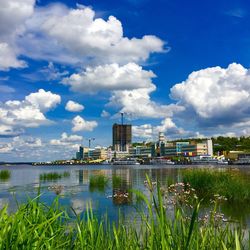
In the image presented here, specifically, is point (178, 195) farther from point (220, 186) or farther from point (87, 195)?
point (87, 195)

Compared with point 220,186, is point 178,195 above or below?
above

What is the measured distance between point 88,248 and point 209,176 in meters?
21.1

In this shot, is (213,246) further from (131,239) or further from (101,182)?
(101,182)

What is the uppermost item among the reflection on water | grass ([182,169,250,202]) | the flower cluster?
the flower cluster

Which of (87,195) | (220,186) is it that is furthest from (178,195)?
(87,195)

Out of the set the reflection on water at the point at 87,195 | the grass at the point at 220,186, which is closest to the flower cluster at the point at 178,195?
the reflection on water at the point at 87,195

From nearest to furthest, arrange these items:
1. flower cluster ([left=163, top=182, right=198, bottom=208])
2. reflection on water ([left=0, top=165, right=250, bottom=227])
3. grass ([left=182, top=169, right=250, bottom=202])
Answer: flower cluster ([left=163, top=182, right=198, bottom=208]) < reflection on water ([left=0, top=165, right=250, bottom=227]) < grass ([left=182, top=169, right=250, bottom=202])

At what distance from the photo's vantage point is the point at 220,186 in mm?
23422

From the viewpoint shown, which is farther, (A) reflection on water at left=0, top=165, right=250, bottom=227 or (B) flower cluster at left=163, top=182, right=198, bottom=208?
(A) reflection on water at left=0, top=165, right=250, bottom=227

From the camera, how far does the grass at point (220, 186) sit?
21781 mm

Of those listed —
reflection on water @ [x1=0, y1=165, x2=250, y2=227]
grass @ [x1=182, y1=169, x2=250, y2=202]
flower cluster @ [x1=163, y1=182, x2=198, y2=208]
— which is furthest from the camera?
grass @ [x1=182, y1=169, x2=250, y2=202]

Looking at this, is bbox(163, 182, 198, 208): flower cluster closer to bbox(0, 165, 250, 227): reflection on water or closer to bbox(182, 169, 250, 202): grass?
bbox(0, 165, 250, 227): reflection on water

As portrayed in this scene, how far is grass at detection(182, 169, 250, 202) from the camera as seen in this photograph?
2178cm

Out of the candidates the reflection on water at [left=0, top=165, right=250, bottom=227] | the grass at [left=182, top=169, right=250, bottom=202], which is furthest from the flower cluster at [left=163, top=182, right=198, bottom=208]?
the grass at [left=182, top=169, right=250, bottom=202]
